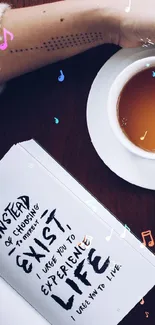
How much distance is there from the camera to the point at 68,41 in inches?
22.8

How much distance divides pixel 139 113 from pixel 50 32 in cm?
19

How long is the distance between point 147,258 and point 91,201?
13 centimetres

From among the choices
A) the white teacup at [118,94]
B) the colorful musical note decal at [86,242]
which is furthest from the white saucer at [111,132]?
the colorful musical note decal at [86,242]

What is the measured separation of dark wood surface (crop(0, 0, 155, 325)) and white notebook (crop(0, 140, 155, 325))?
Answer: 2 cm

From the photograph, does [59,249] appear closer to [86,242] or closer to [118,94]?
[86,242]

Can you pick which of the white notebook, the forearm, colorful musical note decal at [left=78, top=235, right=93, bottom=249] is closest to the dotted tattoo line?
the forearm

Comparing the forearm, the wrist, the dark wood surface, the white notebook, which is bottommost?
the white notebook

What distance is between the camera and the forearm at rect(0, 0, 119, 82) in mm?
560

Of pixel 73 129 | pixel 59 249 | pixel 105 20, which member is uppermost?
pixel 105 20

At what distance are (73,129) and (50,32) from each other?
15cm

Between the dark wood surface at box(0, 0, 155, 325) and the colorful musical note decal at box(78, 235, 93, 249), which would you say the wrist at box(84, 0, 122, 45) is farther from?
the colorful musical note decal at box(78, 235, 93, 249)

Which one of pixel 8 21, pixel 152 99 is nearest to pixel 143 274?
pixel 152 99

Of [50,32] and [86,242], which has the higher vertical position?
[50,32]

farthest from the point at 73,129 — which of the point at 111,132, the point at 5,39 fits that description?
the point at 5,39
